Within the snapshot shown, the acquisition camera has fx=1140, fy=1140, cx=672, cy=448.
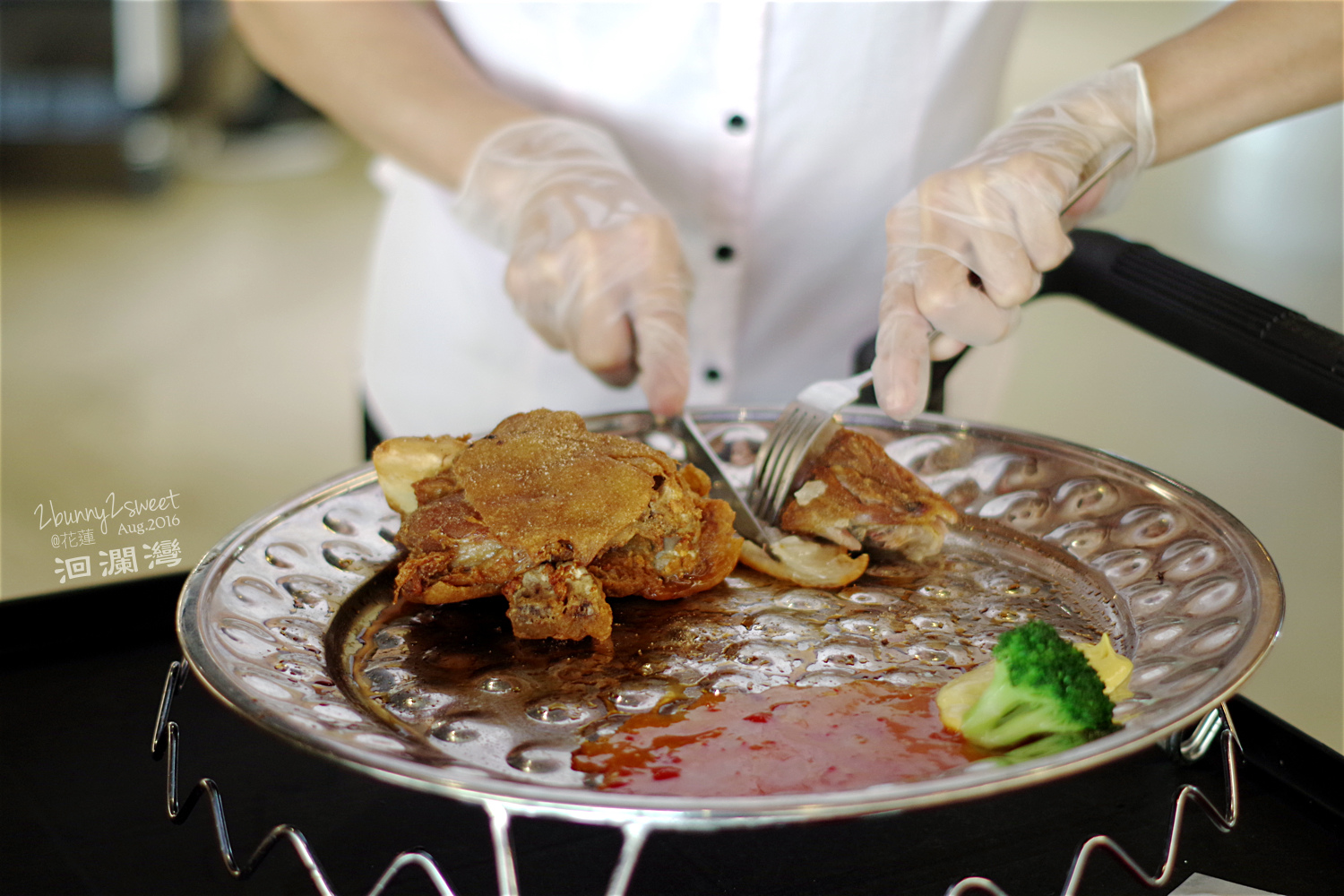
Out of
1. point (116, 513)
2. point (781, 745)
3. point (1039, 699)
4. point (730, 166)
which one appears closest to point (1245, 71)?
point (730, 166)

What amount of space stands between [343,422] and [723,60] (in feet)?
11.7

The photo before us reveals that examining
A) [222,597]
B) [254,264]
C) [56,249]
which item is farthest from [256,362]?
[222,597]

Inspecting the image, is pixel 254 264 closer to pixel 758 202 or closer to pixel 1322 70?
pixel 758 202

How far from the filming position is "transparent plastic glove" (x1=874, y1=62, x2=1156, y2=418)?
1.48 meters

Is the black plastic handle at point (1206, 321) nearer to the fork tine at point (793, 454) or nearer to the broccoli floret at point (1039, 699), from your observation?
the fork tine at point (793, 454)

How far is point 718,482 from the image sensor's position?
1476mm

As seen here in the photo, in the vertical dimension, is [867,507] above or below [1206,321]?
below

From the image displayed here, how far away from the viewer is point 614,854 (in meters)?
1.12

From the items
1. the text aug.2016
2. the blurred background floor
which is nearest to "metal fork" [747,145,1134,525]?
the blurred background floor

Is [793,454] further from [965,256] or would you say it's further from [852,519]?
[965,256]

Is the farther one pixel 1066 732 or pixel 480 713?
pixel 480 713

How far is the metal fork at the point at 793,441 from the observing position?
1435 mm

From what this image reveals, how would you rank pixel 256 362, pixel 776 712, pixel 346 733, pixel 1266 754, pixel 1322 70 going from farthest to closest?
pixel 256 362 → pixel 1322 70 → pixel 1266 754 → pixel 776 712 → pixel 346 733

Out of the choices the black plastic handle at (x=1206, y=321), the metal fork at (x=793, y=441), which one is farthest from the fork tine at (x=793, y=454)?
the black plastic handle at (x=1206, y=321)
